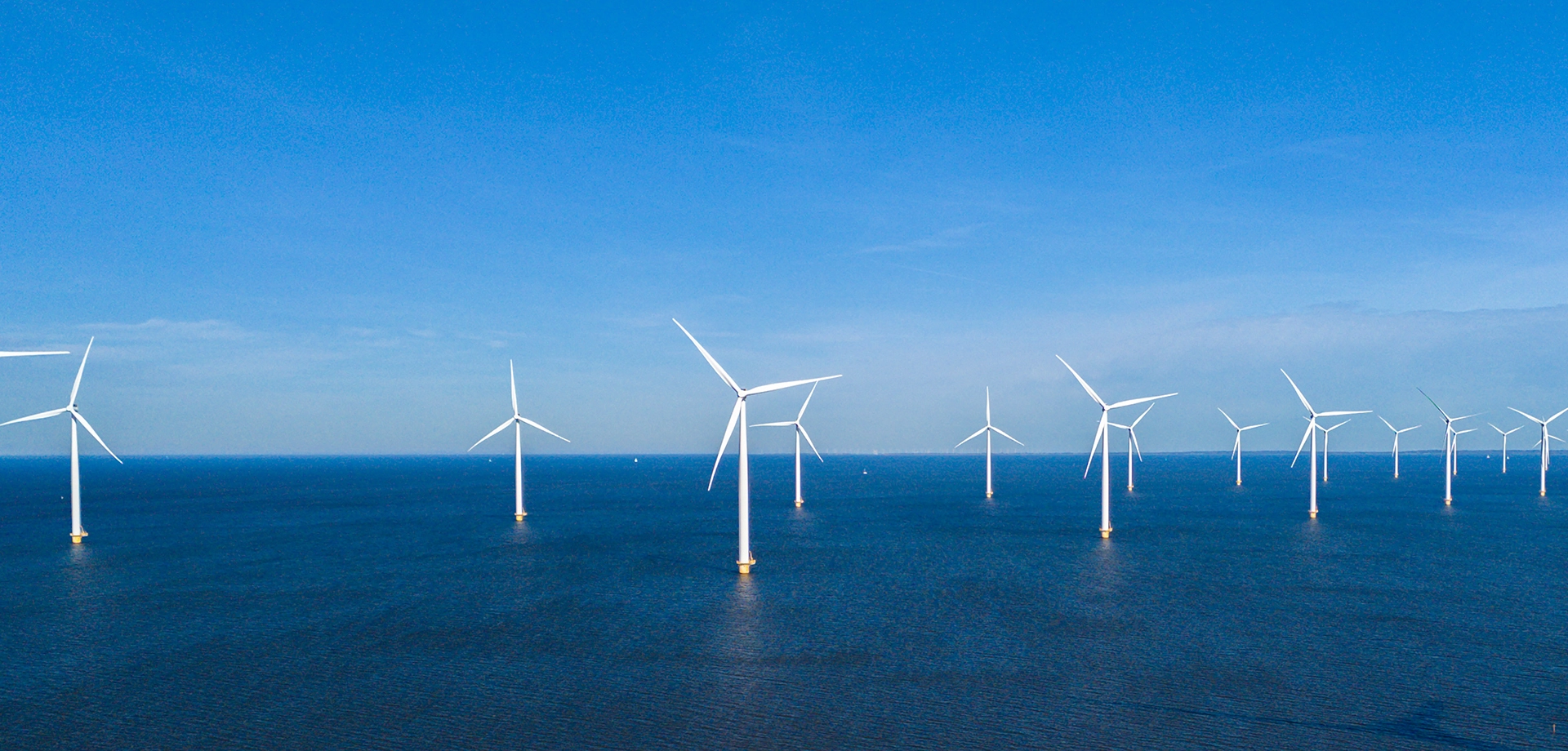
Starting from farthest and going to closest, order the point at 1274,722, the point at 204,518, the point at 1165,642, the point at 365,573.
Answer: the point at 204,518
the point at 365,573
the point at 1165,642
the point at 1274,722

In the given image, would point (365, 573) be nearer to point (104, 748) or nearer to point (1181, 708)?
point (104, 748)

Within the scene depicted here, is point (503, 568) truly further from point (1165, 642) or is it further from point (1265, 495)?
point (1265, 495)

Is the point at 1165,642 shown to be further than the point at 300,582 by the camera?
No

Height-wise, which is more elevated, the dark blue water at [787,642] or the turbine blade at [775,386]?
the turbine blade at [775,386]

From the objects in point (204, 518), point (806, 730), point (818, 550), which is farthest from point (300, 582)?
point (204, 518)

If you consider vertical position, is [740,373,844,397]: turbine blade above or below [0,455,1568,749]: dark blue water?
above

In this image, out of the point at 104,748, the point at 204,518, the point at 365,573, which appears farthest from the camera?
the point at 204,518

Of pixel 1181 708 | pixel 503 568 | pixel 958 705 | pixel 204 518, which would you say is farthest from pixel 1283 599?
pixel 204 518
